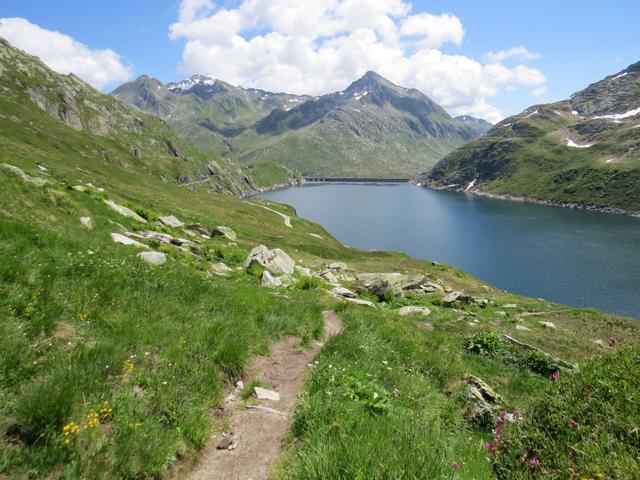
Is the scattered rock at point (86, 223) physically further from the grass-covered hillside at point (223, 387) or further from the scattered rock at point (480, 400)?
the scattered rock at point (480, 400)

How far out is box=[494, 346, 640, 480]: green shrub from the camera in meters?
4.83

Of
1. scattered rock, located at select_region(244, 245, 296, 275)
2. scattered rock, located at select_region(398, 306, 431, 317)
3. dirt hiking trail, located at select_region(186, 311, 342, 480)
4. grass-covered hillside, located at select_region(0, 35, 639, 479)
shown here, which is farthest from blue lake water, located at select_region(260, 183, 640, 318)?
dirt hiking trail, located at select_region(186, 311, 342, 480)

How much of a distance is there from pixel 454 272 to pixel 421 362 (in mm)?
54226

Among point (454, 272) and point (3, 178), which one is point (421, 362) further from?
point (454, 272)

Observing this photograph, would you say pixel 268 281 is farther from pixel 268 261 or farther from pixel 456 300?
pixel 456 300

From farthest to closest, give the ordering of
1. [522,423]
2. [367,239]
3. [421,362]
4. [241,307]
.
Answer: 1. [367,239]
2. [241,307]
3. [421,362]
4. [522,423]

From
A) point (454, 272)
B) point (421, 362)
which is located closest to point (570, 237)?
point (454, 272)

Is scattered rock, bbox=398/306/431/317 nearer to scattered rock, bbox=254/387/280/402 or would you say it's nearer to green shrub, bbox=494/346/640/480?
scattered rock, bbox=254/387/280/402

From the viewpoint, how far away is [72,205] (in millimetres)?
20750

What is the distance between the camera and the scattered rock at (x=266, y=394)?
766 centimetres

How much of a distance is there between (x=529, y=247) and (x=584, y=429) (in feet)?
452

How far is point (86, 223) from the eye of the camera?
63.5ft

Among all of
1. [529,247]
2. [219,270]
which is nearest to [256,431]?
[219,270]

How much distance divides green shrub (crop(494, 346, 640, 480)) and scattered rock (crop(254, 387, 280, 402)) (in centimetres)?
420
